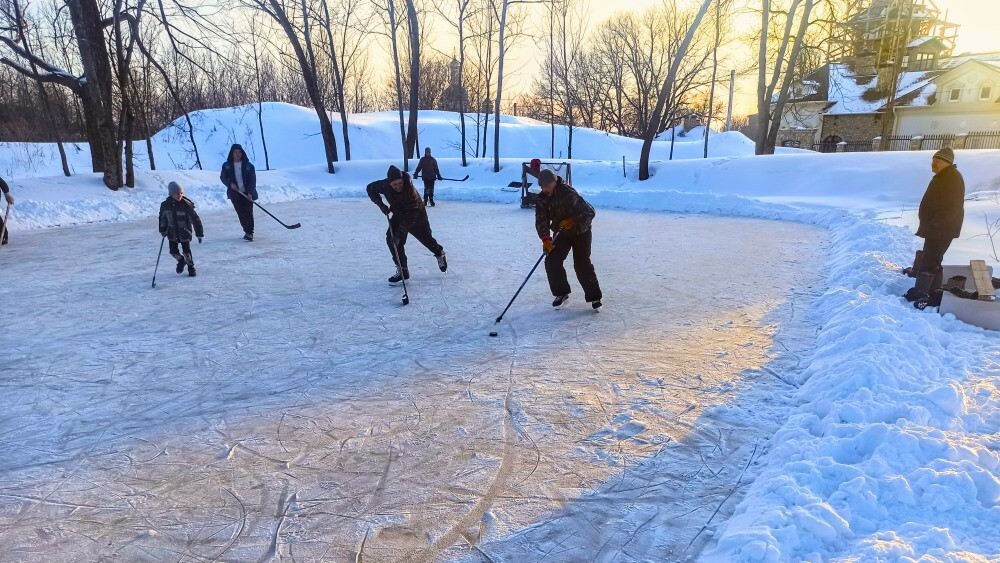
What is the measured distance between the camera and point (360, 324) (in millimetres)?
5414

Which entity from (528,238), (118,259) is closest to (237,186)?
(118,259)

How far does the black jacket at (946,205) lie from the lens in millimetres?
5520

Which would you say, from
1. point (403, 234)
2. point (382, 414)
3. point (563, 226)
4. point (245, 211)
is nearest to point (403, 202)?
point (403, 234)

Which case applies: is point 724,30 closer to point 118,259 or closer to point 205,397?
point 118,259

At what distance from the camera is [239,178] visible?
9.45 meters

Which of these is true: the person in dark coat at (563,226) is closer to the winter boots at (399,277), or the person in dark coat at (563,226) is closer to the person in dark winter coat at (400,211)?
A: the person in dark winter coat at (400,211)

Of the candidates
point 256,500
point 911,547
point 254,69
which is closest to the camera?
point 911,547

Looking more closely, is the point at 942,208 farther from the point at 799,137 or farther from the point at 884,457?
the point at 799,137

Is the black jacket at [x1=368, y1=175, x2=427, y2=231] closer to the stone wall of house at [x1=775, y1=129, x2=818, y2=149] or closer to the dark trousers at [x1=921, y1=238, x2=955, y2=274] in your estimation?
the dark trousers at [x1=921, y1=238, x2=955, y2=274]

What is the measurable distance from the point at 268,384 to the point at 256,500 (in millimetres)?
1481

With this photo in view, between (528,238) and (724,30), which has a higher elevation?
(724,30)

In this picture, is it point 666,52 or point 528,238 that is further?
point 666,52

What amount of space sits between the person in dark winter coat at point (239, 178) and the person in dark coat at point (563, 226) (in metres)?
6.03

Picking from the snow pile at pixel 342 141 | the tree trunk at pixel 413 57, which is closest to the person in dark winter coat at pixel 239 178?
the tree trunk at pixel 413 57
